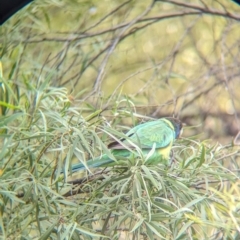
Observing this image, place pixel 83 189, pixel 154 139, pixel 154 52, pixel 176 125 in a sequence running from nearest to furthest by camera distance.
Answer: pixel 83 189 < pixel 154 139 < pixel 176 125 < pixel 154 52

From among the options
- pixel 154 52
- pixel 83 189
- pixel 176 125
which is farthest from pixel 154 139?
pixel 154 52

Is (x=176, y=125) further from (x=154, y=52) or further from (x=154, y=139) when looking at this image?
(x=154, y=52)

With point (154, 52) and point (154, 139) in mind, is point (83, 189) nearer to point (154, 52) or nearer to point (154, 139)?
point (154, 139)

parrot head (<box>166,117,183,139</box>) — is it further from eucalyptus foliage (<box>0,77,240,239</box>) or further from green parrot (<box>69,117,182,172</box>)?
eucalyptus foliage (<box>0,77,240,239</box>)

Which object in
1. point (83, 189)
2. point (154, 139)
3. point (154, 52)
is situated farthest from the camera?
point (154, 52)

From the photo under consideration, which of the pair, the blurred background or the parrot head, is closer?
the parrot head

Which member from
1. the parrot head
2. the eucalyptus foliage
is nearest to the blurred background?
the parrot head

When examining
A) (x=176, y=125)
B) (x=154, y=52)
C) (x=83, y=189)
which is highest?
(x=83, y=189)

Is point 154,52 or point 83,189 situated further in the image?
point 154,52

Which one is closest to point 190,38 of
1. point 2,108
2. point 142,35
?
point 142,35

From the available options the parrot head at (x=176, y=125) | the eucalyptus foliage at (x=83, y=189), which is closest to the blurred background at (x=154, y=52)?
the parrot head at (x=176, y=125)

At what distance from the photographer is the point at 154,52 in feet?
9.34

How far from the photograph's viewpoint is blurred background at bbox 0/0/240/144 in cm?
225

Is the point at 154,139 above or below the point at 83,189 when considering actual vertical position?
below
